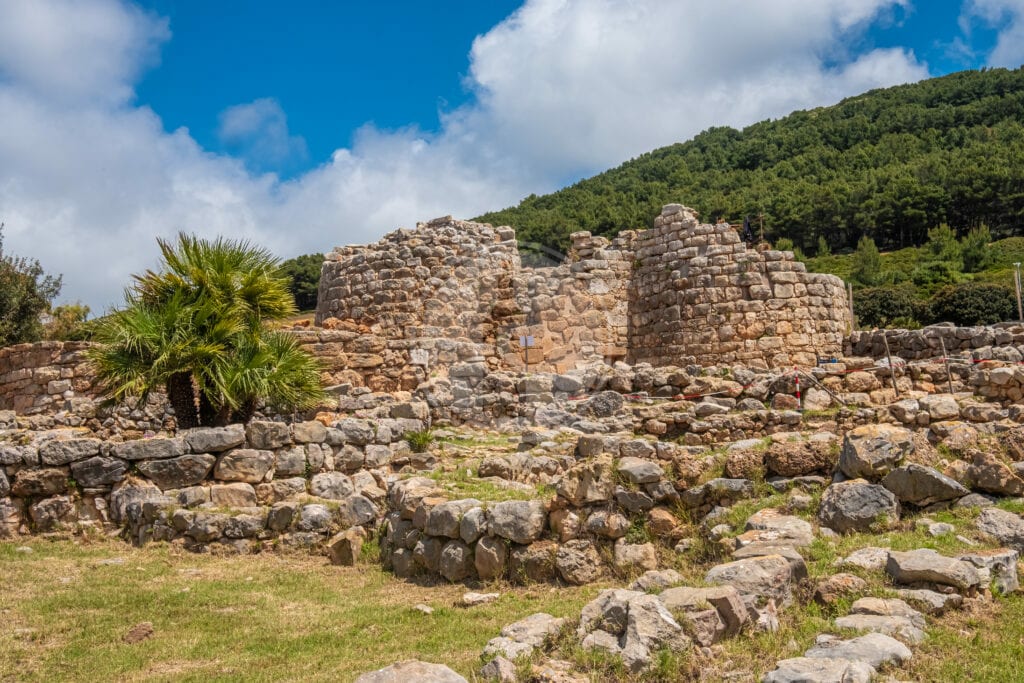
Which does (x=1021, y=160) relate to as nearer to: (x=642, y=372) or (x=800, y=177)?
(x=800, y=177)

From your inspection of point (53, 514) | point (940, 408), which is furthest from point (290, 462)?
point (940, 408)

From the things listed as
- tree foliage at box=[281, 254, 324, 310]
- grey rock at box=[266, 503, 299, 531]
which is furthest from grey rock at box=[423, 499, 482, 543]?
tree foliage at box=[281, 254, 324, 310]

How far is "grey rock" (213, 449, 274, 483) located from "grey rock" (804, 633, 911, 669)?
6.20 metres

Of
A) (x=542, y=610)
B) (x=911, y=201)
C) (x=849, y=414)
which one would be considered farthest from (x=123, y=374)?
(x=911, y=201)

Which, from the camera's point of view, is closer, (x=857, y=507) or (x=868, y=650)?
(x=868, y=650)

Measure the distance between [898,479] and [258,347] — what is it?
25.1 ft

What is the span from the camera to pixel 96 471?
8227 millimetres

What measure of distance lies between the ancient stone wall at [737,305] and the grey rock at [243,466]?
8.78 m

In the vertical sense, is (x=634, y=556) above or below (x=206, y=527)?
below

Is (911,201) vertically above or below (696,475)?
above

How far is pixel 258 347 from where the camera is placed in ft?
34.0

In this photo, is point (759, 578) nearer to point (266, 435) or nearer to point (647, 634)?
point (647, 634)

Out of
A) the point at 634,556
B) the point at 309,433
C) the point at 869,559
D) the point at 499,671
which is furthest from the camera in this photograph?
the point at 309,433

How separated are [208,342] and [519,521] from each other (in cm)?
564
